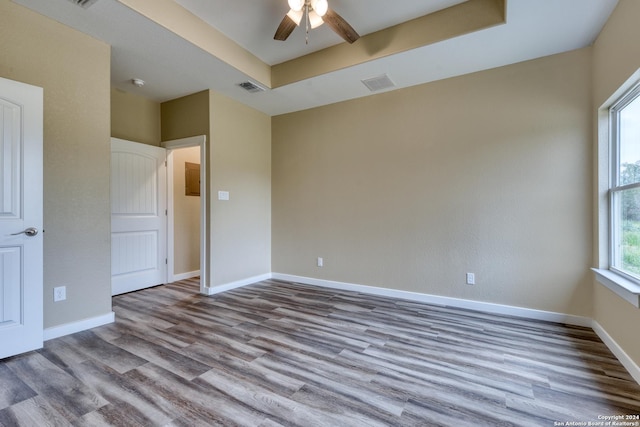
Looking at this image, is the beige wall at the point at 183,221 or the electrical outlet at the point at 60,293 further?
the beige wall at the point at 183,221

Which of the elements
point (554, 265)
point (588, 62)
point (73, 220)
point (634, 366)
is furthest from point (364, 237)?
point (73, 220)

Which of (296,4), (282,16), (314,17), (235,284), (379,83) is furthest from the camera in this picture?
(235,284)

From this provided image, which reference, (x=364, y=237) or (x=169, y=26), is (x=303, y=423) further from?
(x=169, y=26)

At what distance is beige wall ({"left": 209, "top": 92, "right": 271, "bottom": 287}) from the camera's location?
156 inches

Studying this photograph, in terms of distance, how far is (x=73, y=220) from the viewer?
2.65 m

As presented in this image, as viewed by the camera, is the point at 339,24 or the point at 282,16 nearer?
the point at 339,24

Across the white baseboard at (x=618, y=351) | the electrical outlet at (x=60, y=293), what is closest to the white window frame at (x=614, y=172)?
the white baseboard at (x=618, y=351)

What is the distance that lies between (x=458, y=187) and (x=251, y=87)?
2.88 meters

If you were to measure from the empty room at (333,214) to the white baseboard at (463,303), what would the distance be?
0.02m

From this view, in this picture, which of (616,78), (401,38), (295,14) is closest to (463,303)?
(616,78)

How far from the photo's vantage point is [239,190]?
4.31m

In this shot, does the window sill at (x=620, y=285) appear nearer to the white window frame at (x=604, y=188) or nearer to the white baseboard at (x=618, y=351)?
the white window frame at (x=604, y=188)

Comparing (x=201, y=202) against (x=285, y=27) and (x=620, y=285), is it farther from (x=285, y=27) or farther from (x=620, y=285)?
(x=620, y=285)

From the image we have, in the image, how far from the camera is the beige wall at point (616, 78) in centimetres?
196
